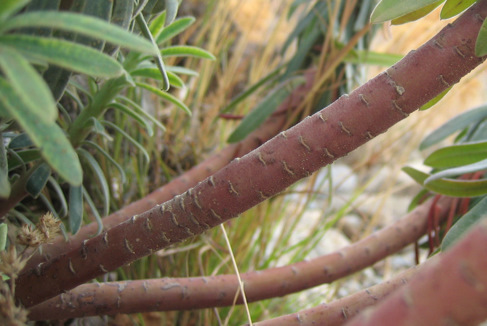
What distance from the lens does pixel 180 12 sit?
179cm

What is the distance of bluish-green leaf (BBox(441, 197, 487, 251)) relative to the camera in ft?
1.76

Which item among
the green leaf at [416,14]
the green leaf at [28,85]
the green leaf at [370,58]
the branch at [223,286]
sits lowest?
the branch at [223,286]

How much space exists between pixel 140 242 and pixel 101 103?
0.82ft

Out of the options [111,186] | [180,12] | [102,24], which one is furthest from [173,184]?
[180,12]

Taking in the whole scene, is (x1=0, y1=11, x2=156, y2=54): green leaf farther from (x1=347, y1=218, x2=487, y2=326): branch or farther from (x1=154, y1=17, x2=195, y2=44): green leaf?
(x1=154, y1=17, x2=195, y2=44): green leaf

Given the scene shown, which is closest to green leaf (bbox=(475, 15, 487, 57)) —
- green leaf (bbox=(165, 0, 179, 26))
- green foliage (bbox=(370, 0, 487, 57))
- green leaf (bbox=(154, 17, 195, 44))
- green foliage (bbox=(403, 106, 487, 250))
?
green foliage (bbox=(370, 0, 487, 57))

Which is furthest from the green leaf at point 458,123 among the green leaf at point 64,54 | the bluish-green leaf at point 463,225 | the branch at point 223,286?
the green leaf at point 64,54

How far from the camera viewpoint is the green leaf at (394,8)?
18.8 inches

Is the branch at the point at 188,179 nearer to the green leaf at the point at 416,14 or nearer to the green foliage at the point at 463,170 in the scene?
the green foliage at the point at 463,170

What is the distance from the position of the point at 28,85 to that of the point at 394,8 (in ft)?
1.24

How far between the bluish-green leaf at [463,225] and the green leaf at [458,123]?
0.34 m

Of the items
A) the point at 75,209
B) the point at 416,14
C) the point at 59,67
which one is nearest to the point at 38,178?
the point at 75,209

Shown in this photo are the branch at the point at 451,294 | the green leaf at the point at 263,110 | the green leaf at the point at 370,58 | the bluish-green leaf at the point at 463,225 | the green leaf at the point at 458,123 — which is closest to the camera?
the branch at the point at 451,294

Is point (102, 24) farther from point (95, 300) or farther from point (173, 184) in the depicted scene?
point (173, 184)
